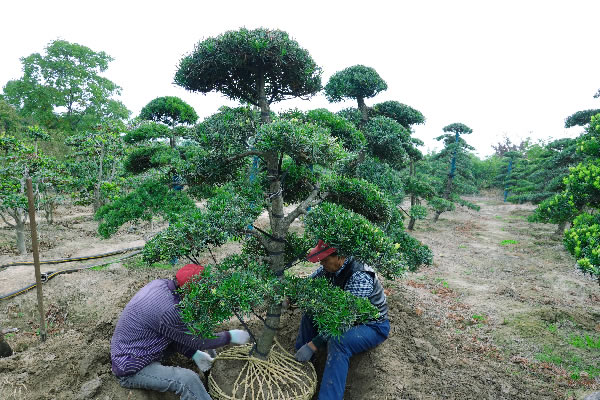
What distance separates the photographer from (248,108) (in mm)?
3303

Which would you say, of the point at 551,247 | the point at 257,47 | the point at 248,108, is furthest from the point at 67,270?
the point at 551,247

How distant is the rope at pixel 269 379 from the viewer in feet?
9.73

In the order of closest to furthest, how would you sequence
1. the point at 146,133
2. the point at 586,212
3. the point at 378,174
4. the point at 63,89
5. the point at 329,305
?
the point at 329,305 < the point at 586,212 < the point at 146,133 < the point at 378,174 < the point at 63,89

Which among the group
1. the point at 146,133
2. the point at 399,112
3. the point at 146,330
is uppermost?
the point at 399,112

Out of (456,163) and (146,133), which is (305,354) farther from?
(456,163)

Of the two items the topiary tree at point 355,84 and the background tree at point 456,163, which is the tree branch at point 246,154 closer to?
the topiary tree at point 355,84

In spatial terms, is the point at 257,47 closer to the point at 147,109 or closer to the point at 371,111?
the point at 147,109

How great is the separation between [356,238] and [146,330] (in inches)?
77.1

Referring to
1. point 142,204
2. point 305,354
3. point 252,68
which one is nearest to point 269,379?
point 305,354

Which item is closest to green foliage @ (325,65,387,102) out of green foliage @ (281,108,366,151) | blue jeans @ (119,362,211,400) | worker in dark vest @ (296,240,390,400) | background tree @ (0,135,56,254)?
green foliage @ (281,108,366,151)

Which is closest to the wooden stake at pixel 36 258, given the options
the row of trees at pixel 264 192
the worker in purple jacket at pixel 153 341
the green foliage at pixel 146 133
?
the row of trees at pixel 264 192

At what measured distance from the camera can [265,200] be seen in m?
3.12

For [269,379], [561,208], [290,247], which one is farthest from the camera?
[561,208]

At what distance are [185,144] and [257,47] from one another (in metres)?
4.74
